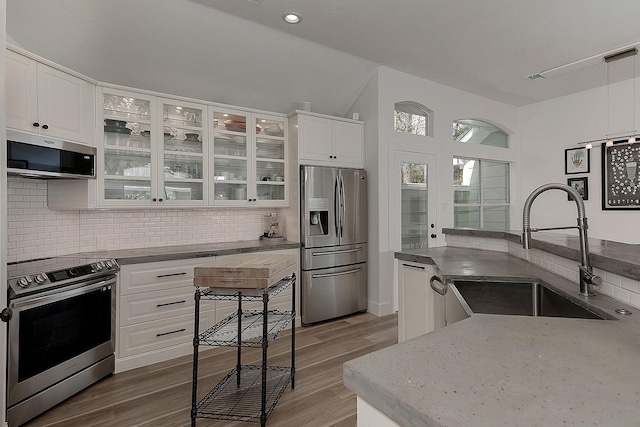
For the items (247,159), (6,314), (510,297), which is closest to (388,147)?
(247,159)

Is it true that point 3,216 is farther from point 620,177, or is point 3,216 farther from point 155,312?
point 620,177

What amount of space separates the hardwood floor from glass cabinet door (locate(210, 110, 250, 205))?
5.00 feet

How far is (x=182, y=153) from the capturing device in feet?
10.8

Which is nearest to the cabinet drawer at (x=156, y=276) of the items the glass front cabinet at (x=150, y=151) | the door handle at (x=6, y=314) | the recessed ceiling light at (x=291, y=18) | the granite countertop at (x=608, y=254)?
the glass front cabinet at (x=150, y=151)

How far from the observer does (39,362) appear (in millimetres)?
2066

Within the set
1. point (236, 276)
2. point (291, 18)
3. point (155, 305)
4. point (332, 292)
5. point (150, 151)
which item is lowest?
point (332, 292)

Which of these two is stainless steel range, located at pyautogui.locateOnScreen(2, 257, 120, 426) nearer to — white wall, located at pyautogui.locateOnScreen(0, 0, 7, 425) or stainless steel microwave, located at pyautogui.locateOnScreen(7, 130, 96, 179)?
white wall, located at pyautogui.locateOnScreen(0, 0, 7, 425)

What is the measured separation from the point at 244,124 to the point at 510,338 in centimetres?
328

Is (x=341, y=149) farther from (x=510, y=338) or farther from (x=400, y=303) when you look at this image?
(x=510, y=338)

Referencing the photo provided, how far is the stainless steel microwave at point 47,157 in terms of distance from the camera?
7.14 feet

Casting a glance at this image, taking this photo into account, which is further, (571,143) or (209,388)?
(571,143)

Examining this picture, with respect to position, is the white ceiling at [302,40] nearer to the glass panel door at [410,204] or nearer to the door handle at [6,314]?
the glass panel door at [410,204]

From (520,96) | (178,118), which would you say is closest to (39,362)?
(178,118)

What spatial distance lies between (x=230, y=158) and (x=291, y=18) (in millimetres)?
1445
